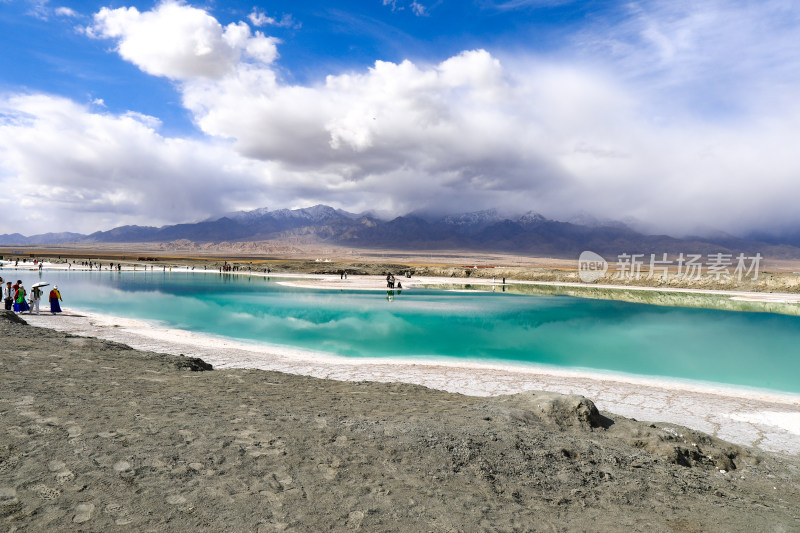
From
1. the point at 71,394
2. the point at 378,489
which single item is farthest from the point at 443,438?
the point at 71,394

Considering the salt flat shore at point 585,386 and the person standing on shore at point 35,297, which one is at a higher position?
the person standing on shore at point 35,297

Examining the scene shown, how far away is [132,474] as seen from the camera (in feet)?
14.3

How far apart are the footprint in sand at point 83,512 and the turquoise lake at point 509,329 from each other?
537 inches

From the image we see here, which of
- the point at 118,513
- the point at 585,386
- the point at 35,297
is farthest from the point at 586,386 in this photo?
the point at 35,297

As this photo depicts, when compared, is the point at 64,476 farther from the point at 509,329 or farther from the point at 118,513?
the point at 509,329

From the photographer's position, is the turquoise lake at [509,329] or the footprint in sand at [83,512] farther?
the turquoise lake at [509,329]

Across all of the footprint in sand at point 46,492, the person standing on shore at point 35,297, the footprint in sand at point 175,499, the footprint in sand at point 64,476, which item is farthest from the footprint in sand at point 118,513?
the person standing on shore at point 35,297

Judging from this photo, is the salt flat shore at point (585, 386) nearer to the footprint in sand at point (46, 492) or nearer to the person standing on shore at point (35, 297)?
the person standing on shore at point (35, 297)

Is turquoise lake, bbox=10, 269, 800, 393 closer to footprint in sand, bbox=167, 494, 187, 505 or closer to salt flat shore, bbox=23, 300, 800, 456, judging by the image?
salt flat shore, bbox=23, 300, 800, 456

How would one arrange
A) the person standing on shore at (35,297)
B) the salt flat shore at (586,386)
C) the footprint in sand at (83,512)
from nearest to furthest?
the footprint in sand at (83,512)
the salt flat shore at (586,386)
the person standing on shore at (35,297)

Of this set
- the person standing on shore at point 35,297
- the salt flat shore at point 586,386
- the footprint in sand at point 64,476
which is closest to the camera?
the footprint in sand at point 64,476

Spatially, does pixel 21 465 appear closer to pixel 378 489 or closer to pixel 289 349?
pixel 378 489

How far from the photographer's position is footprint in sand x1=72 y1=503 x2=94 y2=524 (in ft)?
12.1

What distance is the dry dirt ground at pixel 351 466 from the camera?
399 cm
